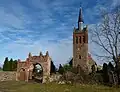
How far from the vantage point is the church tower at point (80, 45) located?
5972cm

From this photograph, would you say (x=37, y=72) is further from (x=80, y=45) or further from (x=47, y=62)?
(x=80, y=45)

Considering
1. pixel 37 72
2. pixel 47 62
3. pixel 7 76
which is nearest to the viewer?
pixel 7 76

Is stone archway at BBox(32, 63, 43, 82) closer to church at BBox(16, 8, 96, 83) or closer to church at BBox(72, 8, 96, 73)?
church at BBox(16, 8, 96, 83)

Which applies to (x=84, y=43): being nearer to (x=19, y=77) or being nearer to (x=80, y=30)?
(x=80, y=30)

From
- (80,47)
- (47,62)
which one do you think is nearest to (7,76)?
(47,62)

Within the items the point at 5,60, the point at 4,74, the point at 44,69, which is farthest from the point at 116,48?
the point at 5,60

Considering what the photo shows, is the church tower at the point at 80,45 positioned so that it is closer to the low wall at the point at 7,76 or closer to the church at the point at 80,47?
the church at the point at 80,47

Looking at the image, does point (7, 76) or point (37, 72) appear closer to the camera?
point (7, 76)

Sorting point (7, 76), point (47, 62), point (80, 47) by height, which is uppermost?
point (80, 47)

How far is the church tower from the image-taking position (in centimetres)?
5972

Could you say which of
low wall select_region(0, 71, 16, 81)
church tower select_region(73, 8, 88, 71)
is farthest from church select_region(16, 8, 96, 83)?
low wall select_region(0, 71, 16, 81)

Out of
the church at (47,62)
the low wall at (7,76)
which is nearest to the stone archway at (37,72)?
the church at (47,62)

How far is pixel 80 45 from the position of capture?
61.6 m

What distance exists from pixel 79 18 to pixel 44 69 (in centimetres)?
2300
